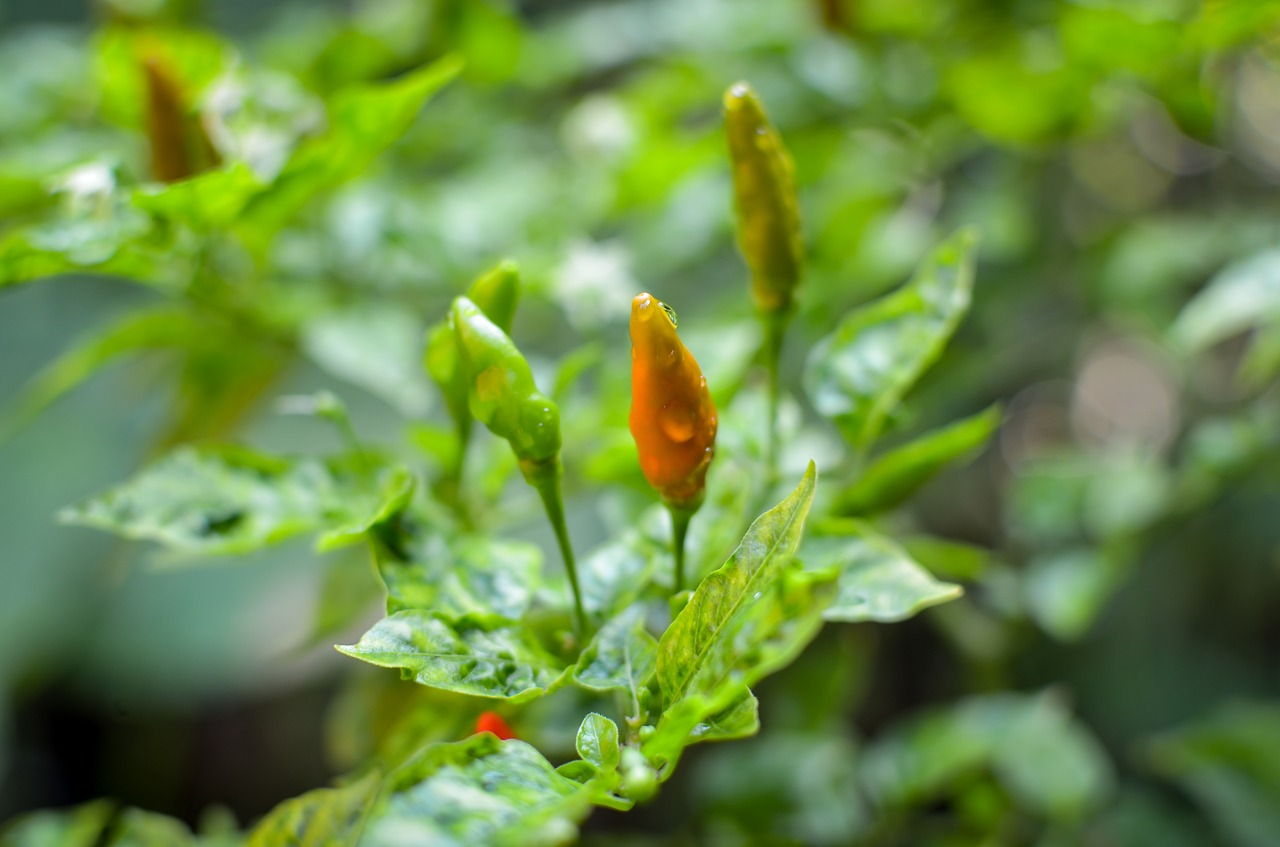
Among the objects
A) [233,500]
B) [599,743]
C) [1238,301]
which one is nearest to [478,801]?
[599,743]

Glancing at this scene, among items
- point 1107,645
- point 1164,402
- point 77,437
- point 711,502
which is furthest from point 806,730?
Answer: point 77,437

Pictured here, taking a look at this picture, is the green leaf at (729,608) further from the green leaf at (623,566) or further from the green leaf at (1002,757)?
the green leaf at (1002,757)

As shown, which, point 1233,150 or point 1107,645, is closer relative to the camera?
point 1233,150

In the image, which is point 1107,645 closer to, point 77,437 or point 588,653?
point 588,653

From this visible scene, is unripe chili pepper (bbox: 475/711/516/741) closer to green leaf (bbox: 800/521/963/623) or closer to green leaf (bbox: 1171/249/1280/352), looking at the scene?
green leaf (bbox: 800/521/963/623)

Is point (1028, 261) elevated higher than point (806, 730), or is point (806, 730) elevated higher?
point (1028, 261)

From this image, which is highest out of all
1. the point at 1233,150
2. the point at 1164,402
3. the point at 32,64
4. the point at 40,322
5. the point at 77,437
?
the point at 32,64

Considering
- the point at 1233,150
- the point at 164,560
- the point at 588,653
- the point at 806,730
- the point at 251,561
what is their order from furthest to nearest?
the point at 251,561 → the point at 1233,150 → the point at 806,730 → the point at 164,560 → the point at 588,653
